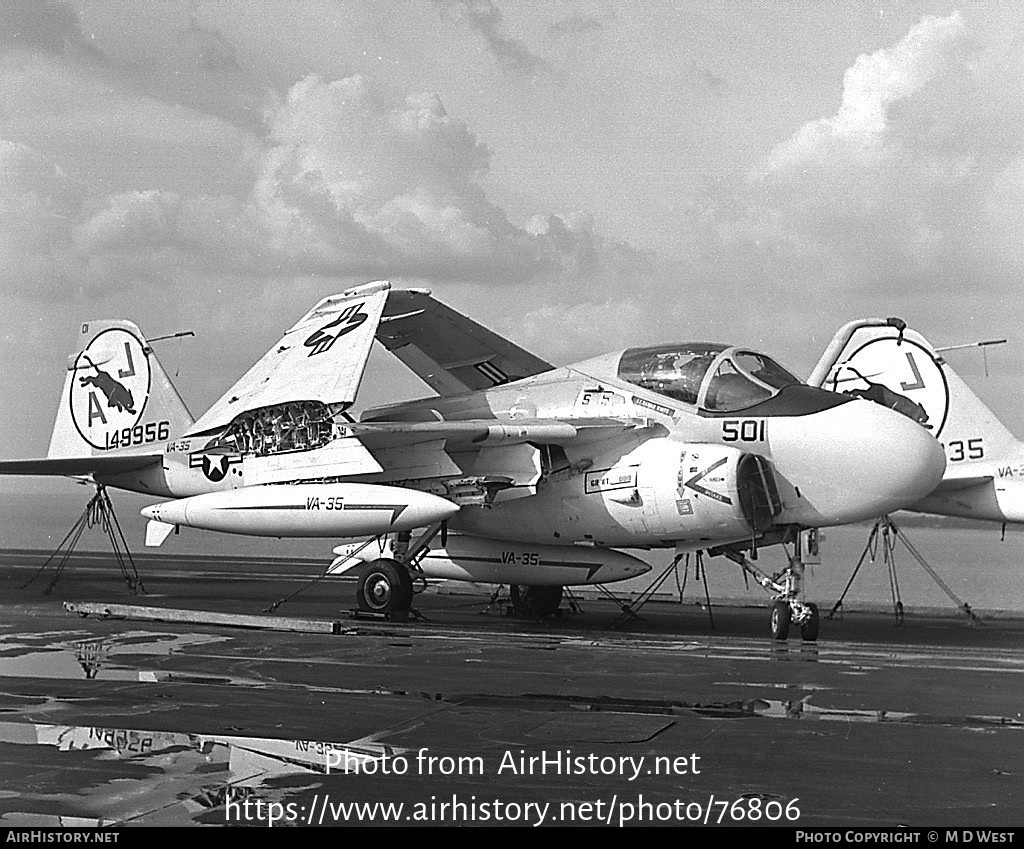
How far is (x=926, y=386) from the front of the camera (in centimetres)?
2017

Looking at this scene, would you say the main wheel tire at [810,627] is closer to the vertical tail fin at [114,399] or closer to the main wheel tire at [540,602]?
the main wheel tire at [540,602]

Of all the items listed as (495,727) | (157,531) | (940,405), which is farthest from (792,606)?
(157,531)

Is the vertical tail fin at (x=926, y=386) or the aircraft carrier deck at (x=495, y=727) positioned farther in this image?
the vertical tail fin at (x=926, y=386)

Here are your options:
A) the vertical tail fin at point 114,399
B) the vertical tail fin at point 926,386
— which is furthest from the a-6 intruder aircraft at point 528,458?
the vertical tail fin at point 926,386

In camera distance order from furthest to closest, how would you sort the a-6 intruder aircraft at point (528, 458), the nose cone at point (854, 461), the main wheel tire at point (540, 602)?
the main wheel tire at point (540, 602), the a-6 intruder aircraft at point (528, 458), the nose cone at point (854, 461)

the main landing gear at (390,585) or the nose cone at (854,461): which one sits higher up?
the nose cone at (854,461)

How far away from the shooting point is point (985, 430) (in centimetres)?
2006

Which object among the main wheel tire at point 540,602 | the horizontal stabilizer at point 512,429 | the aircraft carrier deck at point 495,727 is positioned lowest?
the aircraft carrier deck at point 495,727

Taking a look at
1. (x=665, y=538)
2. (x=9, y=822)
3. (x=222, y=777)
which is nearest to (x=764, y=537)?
(x=665, y=538)

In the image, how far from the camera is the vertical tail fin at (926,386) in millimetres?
20078

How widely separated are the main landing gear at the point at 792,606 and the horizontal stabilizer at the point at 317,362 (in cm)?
581

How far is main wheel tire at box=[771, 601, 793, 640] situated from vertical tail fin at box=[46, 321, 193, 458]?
1137cm

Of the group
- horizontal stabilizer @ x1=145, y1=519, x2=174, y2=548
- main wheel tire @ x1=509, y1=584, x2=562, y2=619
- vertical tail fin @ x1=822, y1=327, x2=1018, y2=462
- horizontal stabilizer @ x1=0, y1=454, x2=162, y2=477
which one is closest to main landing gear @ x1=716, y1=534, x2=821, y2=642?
main wheel tire @ x1=509, y1=584, x2=562, y2=619
